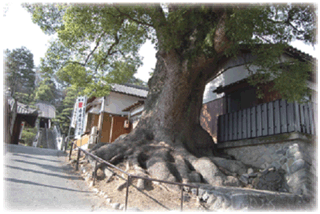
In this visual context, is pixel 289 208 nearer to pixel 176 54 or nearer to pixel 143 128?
pixel 143 128

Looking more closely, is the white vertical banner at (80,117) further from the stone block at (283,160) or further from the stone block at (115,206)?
the stone block at (283,160)

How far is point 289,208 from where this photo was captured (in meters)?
5.70

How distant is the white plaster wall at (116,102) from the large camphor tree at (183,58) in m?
7.73

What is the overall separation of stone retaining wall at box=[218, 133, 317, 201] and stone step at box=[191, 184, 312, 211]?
2.35 feet

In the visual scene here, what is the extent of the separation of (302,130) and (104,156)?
20.6 ft

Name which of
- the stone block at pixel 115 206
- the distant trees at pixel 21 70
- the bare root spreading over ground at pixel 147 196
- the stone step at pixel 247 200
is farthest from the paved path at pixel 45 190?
the distant trees at pixel 21 70

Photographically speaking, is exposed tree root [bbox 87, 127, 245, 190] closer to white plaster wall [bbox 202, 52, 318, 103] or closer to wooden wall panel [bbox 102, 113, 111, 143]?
white plaster wall [bbox 202, 52, 318, 103]

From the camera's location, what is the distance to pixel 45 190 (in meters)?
5.59

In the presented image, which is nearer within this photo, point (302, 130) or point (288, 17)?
point (302, 130)

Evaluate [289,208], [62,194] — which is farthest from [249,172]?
[62,194]

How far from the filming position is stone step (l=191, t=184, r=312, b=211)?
5.23m

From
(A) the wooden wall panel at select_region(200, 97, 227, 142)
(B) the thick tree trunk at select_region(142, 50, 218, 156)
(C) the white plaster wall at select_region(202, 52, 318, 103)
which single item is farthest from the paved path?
(C) the white plaster wall at select_region(202, 52, 318, 103)

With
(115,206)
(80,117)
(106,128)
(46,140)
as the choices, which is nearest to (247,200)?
(115,206)

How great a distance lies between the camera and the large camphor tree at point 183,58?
23.1ft
